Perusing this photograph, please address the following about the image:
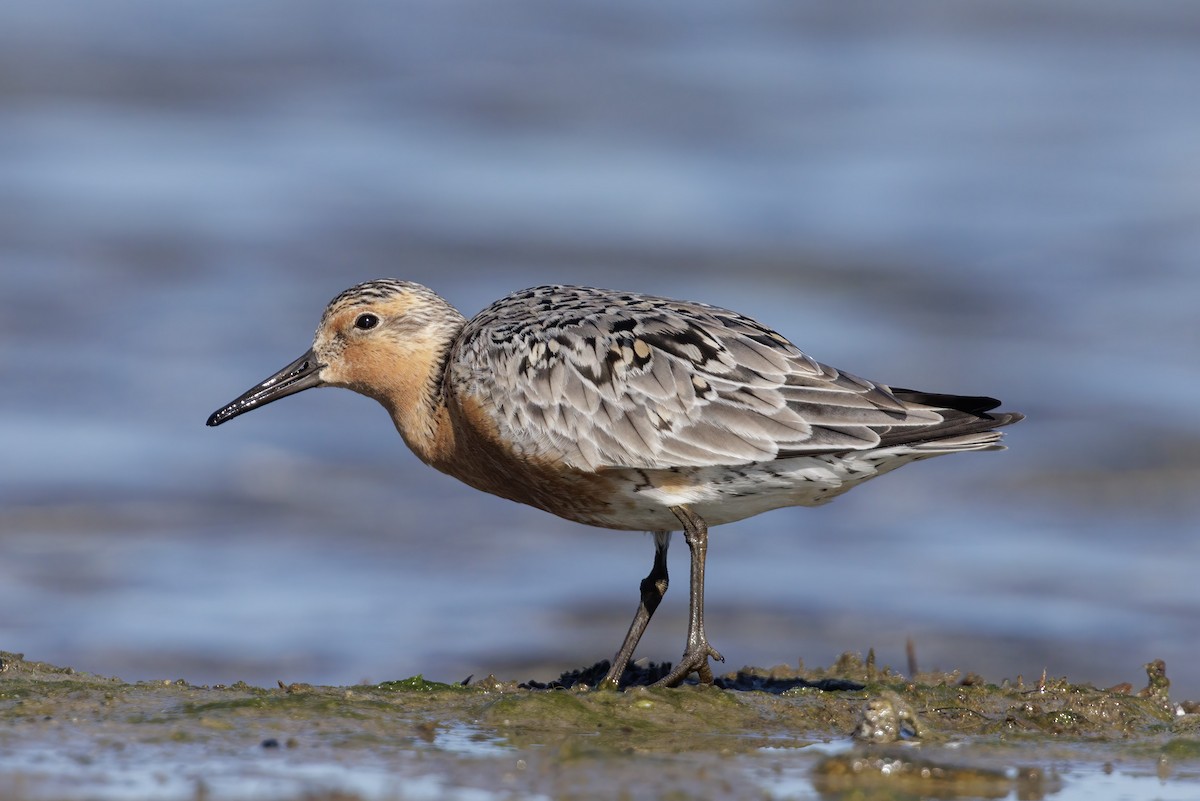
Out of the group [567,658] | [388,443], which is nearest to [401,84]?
[388,443]

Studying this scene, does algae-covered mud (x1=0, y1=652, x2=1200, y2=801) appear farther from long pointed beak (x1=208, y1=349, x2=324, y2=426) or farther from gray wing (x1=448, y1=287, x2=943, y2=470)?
long pointed beak (x1=208, y1=349, x2=324, y2=426)

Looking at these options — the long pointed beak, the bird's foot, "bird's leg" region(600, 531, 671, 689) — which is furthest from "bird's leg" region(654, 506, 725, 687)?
the long pointed beak

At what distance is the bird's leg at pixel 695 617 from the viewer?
22.9ft

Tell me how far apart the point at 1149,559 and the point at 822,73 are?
11207 mm

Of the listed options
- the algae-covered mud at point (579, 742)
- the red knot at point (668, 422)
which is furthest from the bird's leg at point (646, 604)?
the algae-covered mud at point (579, 742)

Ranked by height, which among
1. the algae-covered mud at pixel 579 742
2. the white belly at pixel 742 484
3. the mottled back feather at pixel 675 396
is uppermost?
the mottled back feather at pixel 675 396

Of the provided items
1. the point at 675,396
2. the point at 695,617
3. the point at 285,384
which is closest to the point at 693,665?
the point at 695,617

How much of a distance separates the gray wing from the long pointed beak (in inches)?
46.4

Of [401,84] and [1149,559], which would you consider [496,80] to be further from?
[1149,559]

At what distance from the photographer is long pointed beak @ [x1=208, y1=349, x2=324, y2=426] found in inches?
333

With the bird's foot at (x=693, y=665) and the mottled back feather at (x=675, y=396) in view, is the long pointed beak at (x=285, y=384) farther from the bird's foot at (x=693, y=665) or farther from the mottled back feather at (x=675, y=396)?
the bird's foot at (x=693, y=665)

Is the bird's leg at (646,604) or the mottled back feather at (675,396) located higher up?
the mottled back feather at (675,396)

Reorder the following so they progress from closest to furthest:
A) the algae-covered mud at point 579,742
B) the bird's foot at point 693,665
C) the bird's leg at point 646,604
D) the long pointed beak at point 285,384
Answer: the algae-covered mud at point 579,742 < the bird's foot at point 693,665 < the bird's leg at point 646,604 < the long pointed beak at point 285,384

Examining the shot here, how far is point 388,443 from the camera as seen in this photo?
43.7ft
